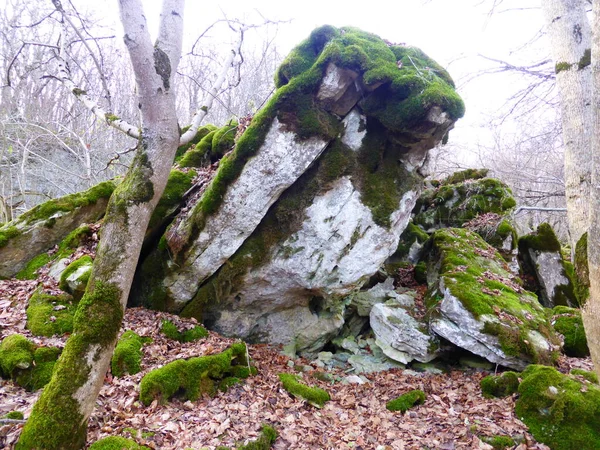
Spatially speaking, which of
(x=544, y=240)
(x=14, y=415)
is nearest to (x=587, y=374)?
(x=544, y=240)

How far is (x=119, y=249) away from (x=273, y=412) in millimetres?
3438

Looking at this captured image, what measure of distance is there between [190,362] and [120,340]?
143 centimetres

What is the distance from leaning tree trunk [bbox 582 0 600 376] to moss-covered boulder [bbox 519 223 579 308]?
31.6ft

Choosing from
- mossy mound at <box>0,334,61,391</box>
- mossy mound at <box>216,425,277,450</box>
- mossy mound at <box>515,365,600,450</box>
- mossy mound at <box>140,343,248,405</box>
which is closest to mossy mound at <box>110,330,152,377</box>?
mossy mound at <box>140,343,248,405</box>

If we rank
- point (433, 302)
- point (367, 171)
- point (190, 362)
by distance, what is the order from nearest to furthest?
point (190, 362)
point (367, 171)
point (433, 302)

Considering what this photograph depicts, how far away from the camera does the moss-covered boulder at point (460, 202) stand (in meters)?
12.5

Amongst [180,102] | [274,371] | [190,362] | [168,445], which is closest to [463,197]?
[274,371]

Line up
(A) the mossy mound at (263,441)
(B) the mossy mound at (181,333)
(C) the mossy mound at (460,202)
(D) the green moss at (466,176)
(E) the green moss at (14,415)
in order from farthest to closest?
1. (D) the green moss at (466,176)
2. (C) the mossy mound at (460,202)
3. (B) the mossy mound at (181,333)
4. (A) the mossy mound at (263,441)
5. (E) the green moss at (14,415)

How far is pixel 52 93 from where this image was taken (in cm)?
1678

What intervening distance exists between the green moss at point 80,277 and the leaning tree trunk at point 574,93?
793 centimetres

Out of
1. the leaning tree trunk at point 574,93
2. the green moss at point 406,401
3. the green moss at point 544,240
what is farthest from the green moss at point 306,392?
the green moss at point 544,240

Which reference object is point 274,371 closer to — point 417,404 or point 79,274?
point 417,404

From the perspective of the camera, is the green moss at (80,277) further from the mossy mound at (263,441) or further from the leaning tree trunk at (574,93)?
the leaning tree trunk at (574,93)

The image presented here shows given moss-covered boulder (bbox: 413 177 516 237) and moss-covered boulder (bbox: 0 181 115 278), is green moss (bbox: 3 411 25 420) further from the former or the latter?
moss-covered boulder (bbox: 413 177 516 237)
